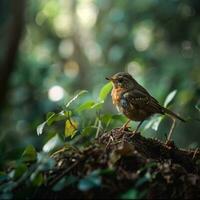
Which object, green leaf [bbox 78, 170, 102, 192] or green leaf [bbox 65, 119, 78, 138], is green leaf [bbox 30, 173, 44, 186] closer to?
green leaf [bbox 78, 170, 102, 192]

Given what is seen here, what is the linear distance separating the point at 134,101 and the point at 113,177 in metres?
1.48

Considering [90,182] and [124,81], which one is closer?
[90,182]

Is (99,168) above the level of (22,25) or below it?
below

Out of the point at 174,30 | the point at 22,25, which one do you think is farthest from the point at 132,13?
the point at 22,25

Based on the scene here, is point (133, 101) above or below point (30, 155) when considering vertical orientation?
below

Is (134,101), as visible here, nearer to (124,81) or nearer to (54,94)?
(124,81)

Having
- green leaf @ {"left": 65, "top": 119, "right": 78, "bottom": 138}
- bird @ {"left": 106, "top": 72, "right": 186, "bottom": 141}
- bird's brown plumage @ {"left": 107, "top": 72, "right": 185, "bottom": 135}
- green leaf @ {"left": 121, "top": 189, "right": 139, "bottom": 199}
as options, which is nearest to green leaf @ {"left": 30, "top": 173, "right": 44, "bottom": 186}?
green leaf @ {"left": 121, "top": 189, "right": 139, "bottom": 199}

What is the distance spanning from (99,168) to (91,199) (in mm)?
125

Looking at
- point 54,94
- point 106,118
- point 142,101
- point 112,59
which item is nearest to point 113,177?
point 106,118

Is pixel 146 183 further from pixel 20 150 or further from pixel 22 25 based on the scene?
pixel 22 25

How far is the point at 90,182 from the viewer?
6.67 ft

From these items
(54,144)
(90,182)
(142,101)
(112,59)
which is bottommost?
(112,59)

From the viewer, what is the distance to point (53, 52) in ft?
35.8

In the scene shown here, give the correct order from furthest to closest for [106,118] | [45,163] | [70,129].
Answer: [106,118] → [70,129] → [45,163]
